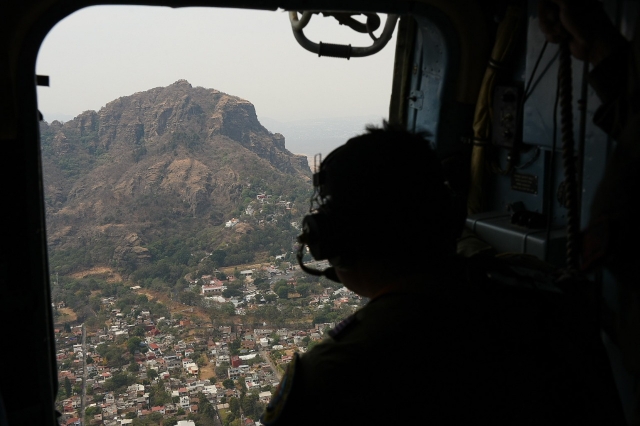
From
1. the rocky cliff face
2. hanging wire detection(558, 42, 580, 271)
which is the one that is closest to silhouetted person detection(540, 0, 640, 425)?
hanging wire detection(558, 42, 580, 271)

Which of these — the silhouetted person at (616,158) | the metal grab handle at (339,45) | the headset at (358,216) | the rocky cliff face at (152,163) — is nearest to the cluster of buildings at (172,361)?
the rocky cliff face at (152,163)

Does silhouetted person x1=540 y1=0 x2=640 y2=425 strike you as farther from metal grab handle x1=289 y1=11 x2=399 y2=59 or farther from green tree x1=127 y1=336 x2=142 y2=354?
green tree x1=127 y1=336 x2=142 y2=354

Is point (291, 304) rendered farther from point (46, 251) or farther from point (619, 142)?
point (619, 142)

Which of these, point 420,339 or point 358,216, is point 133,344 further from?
point 420,339

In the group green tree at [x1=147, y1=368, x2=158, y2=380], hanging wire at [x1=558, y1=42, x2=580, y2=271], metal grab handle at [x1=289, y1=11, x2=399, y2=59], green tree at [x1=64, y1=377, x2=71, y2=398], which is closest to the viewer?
hanging wire at [x1=558, y1=42, x2=580, y2=271]

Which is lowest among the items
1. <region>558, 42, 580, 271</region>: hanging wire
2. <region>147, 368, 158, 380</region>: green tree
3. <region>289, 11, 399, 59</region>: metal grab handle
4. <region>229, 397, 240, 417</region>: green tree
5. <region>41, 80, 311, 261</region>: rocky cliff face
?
<region>229, 397, 240, 417</region>: green tree

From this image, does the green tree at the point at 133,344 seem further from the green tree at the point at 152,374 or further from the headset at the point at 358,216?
Result: the headset at the point at 358,216
